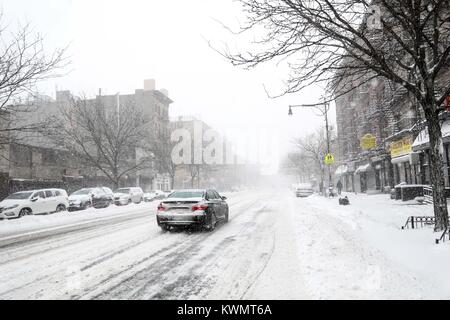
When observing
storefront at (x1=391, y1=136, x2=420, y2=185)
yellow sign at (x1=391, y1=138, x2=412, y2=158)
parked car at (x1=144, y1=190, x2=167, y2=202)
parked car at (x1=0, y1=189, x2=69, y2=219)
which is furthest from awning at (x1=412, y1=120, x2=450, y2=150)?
parked car at (x1=144, y1=190, x2=167, y2=202)

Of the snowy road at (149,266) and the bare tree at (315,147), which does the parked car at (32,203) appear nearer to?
the snowy road at (149,266)

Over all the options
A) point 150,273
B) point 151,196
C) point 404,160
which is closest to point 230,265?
point 150,273

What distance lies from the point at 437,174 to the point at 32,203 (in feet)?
68.4

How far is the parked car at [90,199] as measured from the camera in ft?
89.3

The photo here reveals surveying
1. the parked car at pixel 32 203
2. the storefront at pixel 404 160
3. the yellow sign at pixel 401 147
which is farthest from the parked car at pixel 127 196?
the yellow sign at pixel 401 147

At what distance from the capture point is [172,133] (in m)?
53.4

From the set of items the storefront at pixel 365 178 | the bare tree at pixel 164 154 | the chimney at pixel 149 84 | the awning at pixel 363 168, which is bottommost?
the storefront at pixel 365 178

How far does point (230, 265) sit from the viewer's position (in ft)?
23.8

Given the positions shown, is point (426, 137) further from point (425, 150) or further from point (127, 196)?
point (127, 196)

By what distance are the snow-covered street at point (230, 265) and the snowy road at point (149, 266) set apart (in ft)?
0.06

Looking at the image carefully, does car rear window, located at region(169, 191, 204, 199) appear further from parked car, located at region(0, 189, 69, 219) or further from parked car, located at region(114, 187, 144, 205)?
parked car, located at region(114, 187, 144, 205)

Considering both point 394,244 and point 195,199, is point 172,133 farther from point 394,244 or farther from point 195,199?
point 394,244
